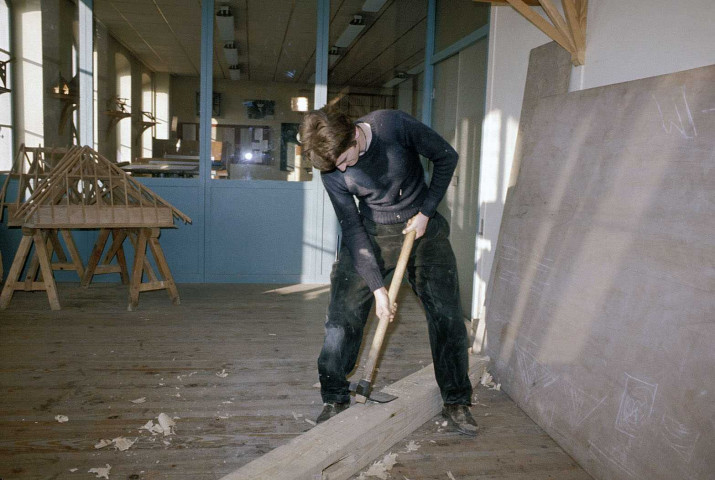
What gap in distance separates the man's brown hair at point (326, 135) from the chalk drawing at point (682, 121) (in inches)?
48.1

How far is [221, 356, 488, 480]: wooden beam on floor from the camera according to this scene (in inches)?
83.1

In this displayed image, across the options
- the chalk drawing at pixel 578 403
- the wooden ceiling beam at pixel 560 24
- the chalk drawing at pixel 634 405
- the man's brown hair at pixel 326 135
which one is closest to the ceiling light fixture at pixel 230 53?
the wooden ceiling beam at pixel 560 24

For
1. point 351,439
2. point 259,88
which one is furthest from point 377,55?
point 351,439

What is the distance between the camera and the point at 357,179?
103 inches

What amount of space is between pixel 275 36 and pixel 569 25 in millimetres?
3510

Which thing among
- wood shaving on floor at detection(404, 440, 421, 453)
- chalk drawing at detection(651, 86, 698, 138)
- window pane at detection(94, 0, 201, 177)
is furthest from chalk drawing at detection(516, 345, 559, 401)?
window pane at detection(94, 0, 201, 177)

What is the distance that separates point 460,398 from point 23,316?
11.2ft

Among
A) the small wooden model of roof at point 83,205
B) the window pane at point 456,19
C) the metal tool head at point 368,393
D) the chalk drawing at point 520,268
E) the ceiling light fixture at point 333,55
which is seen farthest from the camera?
the ceiling light fixture at point 333,55

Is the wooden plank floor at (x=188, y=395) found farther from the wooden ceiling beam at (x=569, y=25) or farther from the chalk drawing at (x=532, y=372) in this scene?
the wooden ceiling beam at (x=569, y=25)

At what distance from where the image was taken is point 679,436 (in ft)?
6.56

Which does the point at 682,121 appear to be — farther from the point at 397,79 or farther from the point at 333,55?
the point at 333,55

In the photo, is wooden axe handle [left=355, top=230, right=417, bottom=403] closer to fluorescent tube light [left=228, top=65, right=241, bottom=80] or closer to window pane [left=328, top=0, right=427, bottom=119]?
window pane [left=328, top=0, right=427, bottom=119]

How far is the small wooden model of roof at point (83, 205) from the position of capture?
4.55 metres

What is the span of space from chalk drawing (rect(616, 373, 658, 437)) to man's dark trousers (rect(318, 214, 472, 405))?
724 mm
